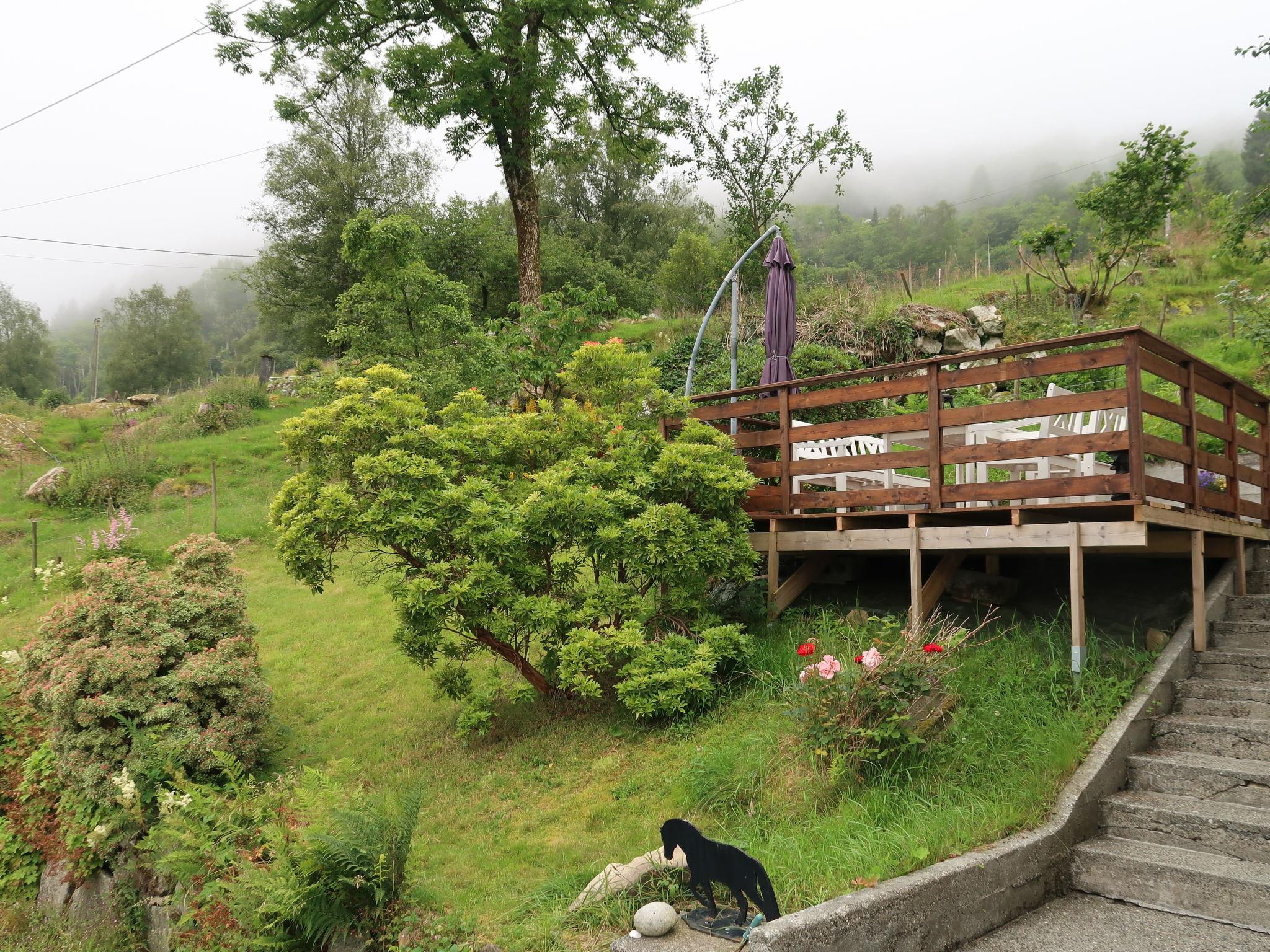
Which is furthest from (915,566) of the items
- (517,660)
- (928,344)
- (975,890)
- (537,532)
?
(928,344)

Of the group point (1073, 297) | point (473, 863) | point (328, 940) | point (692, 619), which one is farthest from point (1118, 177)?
point (328, 940)

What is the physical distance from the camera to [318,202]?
23.3 m

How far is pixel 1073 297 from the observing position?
14.0m

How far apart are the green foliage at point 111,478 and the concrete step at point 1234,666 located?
1526 cm

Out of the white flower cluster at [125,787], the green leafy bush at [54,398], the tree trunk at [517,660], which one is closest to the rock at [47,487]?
the white flower cluster at [125,787]

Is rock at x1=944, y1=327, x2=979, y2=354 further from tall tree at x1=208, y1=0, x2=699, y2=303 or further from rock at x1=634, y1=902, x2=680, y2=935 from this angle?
rock at x1=634, y1=902, x2=680, y2=935

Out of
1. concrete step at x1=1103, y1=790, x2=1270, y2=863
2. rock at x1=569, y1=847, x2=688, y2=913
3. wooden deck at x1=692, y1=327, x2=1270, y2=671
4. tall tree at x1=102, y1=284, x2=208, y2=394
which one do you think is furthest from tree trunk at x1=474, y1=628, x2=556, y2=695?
tall tree at x1=102, y1=284, x2=208, y2=394

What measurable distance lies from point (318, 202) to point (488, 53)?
38.8 ft

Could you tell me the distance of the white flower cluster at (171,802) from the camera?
5.02m

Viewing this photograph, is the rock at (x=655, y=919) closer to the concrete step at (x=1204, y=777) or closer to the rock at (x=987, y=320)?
the concrete step at (x=1204, y=777)

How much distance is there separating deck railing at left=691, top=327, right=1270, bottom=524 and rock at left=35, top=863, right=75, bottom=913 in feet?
19.1

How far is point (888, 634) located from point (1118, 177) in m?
10.5

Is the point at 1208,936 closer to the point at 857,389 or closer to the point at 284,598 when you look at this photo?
the point at 857,389

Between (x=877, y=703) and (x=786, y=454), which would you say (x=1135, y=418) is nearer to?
(x=877, y=703)
